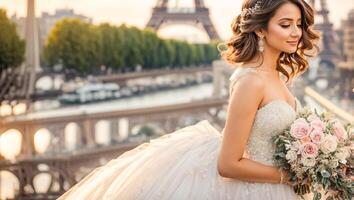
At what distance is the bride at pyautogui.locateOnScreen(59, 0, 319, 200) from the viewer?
7.27ft

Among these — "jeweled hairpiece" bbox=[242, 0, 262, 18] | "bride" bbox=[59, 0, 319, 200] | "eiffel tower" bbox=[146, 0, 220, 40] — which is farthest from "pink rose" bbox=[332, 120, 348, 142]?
"eiffel tower" bbox=[146, 0, 220, 40]

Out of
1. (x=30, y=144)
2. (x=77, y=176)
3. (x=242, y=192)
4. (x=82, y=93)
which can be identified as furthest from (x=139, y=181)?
(x=82, y=93)

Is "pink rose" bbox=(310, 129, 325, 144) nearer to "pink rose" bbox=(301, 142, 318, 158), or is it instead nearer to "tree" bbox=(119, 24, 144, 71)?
"pink rose" bbox=(301, 142, 318, 158)

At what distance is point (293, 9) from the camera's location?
2217 millimetres

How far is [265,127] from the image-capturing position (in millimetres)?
2262

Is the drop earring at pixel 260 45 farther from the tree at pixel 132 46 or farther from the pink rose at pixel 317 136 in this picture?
the tree at pixel 132 46

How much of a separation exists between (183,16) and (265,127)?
39271 millimetres

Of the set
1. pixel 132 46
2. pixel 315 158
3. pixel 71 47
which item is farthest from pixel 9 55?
pixel 315 158

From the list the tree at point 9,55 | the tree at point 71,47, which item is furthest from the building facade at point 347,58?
the tree at point 9,55

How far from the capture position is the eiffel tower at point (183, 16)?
40.6 m

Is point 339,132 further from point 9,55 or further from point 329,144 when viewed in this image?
point 9,55

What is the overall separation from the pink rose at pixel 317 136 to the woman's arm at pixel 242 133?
126 mm

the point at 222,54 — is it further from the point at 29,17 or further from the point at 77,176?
the point at 29,17

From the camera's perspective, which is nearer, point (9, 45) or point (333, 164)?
point (333, 164)
